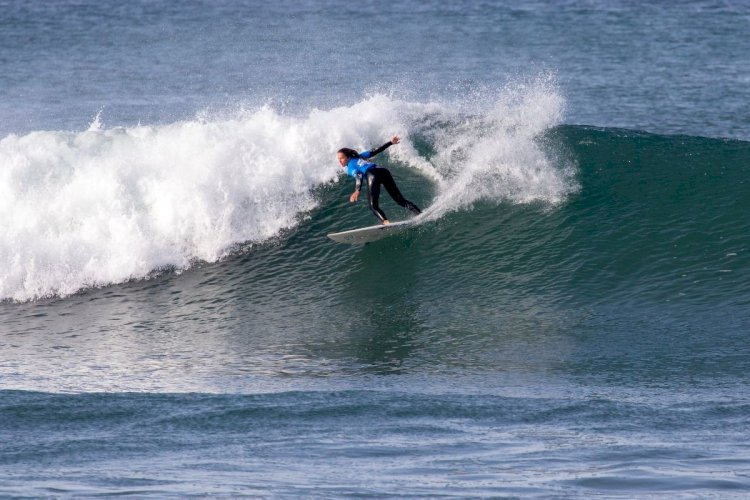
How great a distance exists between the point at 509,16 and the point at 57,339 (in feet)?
86.2

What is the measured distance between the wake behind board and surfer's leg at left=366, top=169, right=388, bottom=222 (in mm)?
184

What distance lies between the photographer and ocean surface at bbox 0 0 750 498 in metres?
6.89

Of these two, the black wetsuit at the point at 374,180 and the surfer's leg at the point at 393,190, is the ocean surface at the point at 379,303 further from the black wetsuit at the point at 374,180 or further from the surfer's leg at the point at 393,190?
the black wetsuit at the point at 374,180

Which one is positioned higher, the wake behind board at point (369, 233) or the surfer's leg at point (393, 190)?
the surfer's leg at point (393, 190)

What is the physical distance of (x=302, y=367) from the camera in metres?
10.0

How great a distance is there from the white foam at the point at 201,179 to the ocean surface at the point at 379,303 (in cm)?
4

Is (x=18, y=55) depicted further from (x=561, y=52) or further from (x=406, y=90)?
(x=561, y=52)

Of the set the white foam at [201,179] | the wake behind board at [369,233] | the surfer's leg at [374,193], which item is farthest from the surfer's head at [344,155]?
the white foam at [201,179]

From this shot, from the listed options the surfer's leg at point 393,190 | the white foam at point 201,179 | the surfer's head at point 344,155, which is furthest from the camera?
the white foam at point 201,179

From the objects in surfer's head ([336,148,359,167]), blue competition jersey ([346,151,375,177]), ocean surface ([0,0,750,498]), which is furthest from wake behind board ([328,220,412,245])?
surfer's head ([336,148,359,167])

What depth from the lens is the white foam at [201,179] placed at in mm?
13703

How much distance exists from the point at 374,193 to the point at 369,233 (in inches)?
24.0

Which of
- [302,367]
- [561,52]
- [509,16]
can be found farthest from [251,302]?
[509,16]

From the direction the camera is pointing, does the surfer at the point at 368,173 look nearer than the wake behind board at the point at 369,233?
Yes
